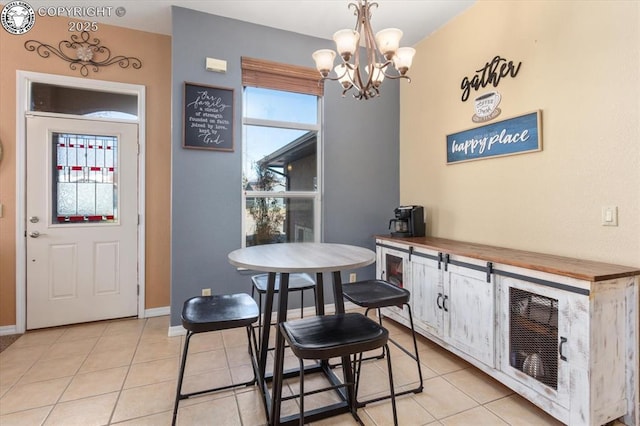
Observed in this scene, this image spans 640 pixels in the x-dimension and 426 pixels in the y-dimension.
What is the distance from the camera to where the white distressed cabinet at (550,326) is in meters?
1.64

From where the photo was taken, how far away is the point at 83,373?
2291 mm

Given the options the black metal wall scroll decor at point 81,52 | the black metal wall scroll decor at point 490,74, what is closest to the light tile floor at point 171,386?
the black metal wall scroll decor at point 490,74

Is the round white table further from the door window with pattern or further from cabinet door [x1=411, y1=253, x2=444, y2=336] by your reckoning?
the door window with pattern

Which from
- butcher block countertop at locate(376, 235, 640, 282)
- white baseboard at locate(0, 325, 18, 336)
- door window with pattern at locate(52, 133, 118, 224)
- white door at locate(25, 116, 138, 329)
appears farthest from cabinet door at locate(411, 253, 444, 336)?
white baseboard at locate(0, 325, 18, 336)

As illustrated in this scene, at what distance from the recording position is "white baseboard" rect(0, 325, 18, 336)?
294 cm

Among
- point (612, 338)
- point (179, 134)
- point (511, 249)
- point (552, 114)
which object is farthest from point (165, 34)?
point (612, 338)

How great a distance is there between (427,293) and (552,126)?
1.56 m

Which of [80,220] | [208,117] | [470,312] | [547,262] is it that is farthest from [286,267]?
[80,220]

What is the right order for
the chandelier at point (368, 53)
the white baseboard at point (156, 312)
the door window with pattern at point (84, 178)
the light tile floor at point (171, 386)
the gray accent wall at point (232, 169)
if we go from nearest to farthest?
the light tile floor at point (171, 386) < the chandelier at point (368, 53) < the gray accent wall at point (232, 169) < the door window with pattern at point (84, 178) < the white baseboard at point (156, 312)

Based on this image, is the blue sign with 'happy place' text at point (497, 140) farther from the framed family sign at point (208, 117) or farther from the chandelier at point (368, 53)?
the framed family sign at point (208, 117)

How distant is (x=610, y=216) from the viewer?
1.94m

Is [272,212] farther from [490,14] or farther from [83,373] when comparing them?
[490,14]

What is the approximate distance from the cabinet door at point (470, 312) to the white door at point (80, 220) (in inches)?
123

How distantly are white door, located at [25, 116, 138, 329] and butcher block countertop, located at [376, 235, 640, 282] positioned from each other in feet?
10.0
